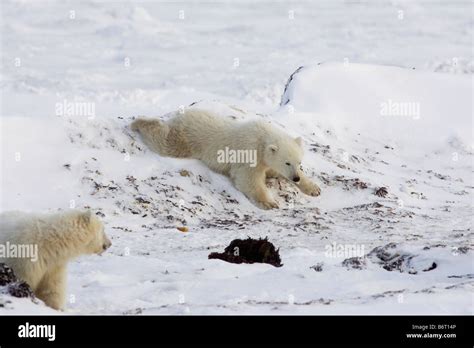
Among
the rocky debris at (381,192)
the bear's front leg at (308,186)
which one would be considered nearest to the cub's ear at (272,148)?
the bear's front leg at (308,186)

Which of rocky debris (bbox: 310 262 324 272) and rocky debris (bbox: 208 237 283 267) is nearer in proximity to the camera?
rocky debris (bbox: 310 262 324 272)

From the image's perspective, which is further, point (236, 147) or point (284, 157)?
point (236, 147)

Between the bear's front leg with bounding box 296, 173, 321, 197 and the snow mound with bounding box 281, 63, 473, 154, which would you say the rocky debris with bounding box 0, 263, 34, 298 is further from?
the snow mound with bounding box 281, 63, 473, 154

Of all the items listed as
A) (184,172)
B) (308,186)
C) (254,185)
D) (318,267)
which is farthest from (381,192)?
(318,267)

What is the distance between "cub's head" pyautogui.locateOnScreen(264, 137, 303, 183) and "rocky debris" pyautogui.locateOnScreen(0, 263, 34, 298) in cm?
633

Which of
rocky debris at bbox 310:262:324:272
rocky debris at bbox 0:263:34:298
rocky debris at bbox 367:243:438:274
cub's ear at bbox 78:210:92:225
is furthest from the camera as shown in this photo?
rocky debris at bbox 367:243:438:274

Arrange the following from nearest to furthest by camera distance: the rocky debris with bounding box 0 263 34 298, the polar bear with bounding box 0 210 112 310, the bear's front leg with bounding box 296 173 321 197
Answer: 1. the rocky debris with bounding box 0 263 34 298
2. the polar bear with bounding box 0 210 112 310
3. the bear's front leg with bounding box 296 173 321 197

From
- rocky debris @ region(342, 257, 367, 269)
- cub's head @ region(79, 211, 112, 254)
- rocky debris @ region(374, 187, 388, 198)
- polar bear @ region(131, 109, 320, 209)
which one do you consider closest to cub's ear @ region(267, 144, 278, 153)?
polar bear @ region(131, 109, 320, 209)

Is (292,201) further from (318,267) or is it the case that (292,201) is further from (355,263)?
(318,267)

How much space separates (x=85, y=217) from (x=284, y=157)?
5.55m

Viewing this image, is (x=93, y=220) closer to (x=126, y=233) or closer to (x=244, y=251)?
(x=244, y=251)

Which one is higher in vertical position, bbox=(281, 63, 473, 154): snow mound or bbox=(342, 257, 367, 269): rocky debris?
bbox=(281, 63, 473, 154): snow mound

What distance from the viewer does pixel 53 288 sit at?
21.4 feet

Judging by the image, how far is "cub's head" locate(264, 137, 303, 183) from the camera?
39.2ft
